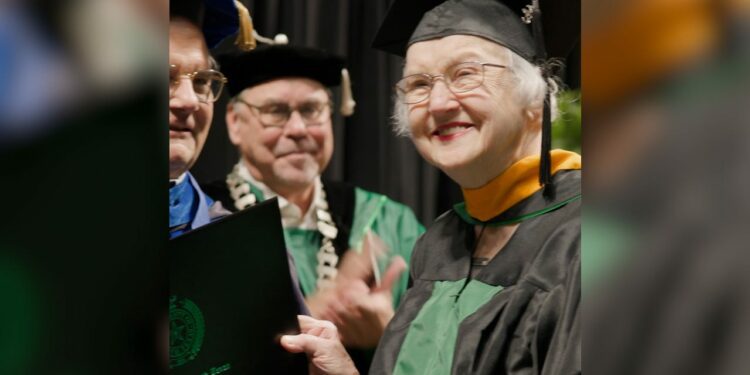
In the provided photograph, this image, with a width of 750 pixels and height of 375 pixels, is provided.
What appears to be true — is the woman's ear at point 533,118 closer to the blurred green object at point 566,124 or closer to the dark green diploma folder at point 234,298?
the blurred green object at point 566,124

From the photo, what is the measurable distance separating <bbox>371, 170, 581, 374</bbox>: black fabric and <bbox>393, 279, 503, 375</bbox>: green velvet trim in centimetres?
1

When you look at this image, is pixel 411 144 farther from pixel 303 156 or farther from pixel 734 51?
pixel 734 51

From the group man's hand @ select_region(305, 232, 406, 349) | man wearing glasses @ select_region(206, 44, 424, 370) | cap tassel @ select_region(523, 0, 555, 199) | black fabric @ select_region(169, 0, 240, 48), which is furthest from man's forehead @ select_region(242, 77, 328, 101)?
cap tassel @ select_region(523, 0, 555, 199)

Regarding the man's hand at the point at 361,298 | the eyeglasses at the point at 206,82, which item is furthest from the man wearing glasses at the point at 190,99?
the man's hand at the point at 361,298

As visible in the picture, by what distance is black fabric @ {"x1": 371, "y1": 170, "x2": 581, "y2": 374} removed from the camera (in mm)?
1279

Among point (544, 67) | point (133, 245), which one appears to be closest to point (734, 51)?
point (544, 67)

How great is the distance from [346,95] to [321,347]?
46 cm

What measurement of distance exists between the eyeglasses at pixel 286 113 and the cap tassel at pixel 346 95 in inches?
1.2

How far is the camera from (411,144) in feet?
4.84

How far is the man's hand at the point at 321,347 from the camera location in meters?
1.44

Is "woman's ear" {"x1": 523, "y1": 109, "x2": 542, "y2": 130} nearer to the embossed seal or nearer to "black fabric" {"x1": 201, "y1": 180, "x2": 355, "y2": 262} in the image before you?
"black fabric" {"x1": 201, "y1": 180, "x2": 355, "y2": 262}

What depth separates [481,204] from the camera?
1.42 meters

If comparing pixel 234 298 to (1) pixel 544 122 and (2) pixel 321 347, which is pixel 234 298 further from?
(1) pixel 544 122

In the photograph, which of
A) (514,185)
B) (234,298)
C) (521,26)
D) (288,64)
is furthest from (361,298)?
(521,26)
